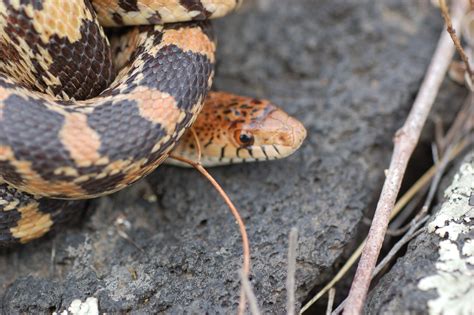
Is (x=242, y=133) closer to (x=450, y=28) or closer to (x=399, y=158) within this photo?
(x=399, y=158)

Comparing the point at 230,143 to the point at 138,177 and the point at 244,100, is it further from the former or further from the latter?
the point at 138,177

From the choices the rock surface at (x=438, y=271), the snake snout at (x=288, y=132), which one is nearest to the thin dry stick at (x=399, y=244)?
the rock surface at (x=438, y=271)

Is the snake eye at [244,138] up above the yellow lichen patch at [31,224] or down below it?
above

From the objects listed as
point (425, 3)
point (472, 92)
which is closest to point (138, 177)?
point (472, 92)

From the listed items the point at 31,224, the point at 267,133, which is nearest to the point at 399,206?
the point at 267,133

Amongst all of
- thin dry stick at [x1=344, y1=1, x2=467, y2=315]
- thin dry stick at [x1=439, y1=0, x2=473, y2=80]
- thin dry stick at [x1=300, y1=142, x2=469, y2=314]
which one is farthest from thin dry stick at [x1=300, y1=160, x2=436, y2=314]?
thin dry stick at [x1=439, y1=0, x2=473, y2=80]

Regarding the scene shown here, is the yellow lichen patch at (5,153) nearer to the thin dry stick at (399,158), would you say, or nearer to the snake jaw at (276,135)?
the snake jaw at (276,135)

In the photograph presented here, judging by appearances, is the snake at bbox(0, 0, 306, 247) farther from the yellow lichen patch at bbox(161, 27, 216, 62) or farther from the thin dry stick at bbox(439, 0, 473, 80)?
the thin dry stick at bbox(439, 0, 473, 80)
